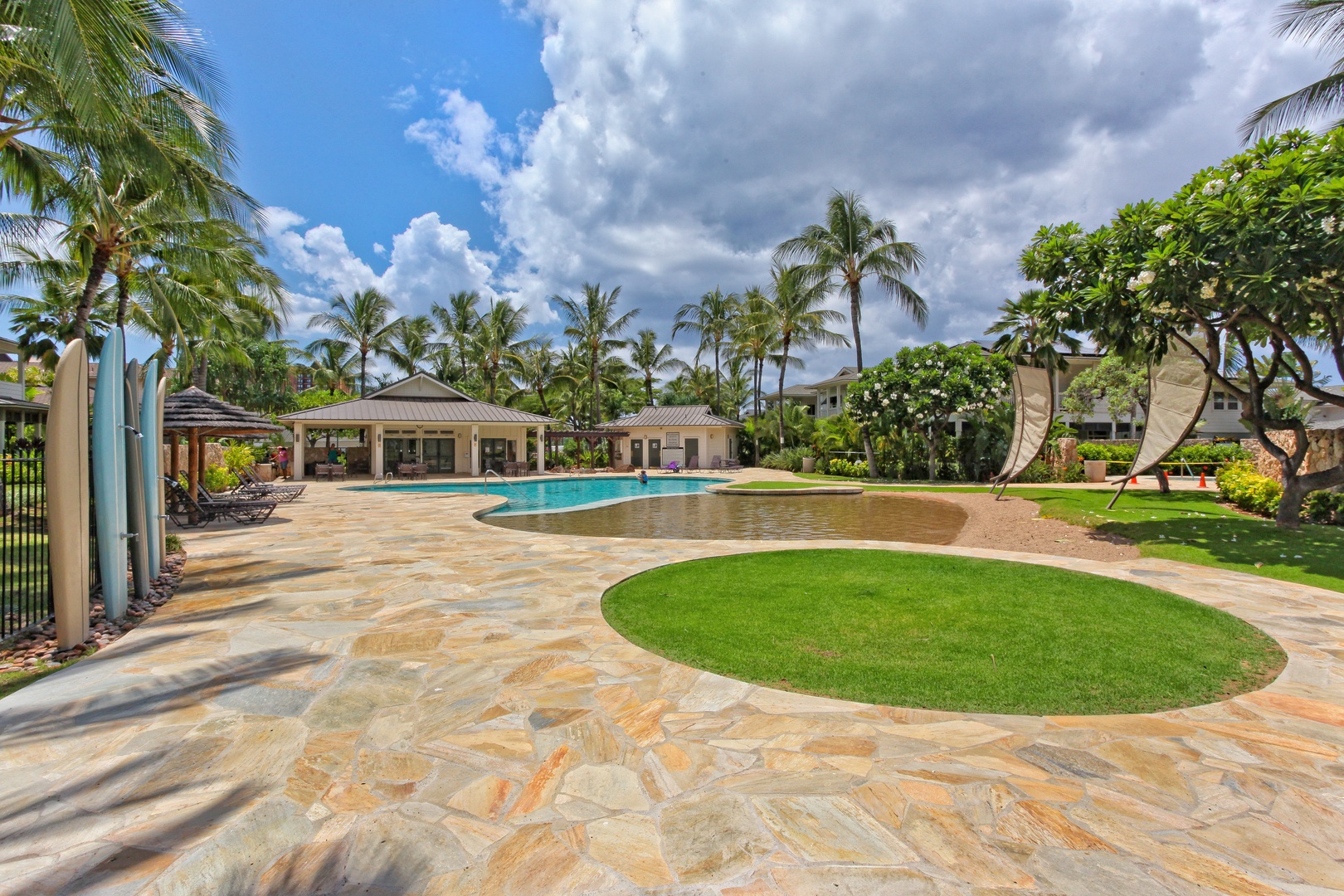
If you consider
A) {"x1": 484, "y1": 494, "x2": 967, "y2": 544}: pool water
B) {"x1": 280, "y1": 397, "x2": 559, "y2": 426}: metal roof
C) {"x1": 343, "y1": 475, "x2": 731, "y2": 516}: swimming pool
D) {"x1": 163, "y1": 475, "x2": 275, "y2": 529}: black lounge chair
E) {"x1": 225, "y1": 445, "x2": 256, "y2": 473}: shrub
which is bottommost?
{"x1": 484, "y1": 494, "x2": 967, "y2": 544}: pool water

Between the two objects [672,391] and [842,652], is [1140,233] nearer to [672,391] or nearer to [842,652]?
[842,652]

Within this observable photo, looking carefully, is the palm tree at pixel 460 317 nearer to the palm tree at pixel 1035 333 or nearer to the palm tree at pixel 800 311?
the palm tree at pixel 800 311

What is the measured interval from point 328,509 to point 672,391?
136 feet

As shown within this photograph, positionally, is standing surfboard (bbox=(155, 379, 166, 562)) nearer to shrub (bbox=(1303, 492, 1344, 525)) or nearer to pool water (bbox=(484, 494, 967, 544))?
pool water (bbox=(484, 494, 967, 544))

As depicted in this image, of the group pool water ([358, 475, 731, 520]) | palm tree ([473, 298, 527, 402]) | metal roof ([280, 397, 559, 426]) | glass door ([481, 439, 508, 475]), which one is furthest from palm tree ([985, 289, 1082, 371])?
palm tree ([473, 298, 527, 402])

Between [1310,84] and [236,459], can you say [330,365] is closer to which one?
[236,459]

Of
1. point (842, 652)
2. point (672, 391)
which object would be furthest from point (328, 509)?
point (672, 391)

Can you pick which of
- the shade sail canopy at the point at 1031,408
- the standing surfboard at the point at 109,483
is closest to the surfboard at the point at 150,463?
the standing surfboard at the point at 109,483

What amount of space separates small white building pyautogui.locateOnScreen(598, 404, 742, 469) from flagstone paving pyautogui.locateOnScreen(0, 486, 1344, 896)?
30.1 m

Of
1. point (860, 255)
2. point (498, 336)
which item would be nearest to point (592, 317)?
point (498, 336)

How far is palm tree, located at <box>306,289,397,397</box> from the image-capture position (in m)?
35.4

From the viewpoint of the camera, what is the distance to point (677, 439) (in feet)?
116

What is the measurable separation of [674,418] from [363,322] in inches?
770

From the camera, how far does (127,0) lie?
661 cm
